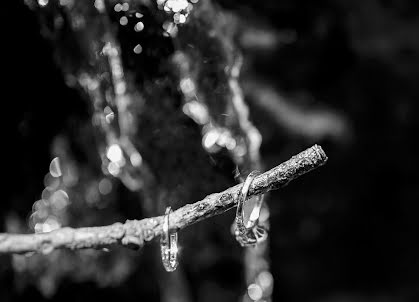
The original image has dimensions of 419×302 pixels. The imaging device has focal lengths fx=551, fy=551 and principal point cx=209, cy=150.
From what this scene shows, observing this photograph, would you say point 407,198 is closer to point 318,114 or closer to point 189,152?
point 318,114

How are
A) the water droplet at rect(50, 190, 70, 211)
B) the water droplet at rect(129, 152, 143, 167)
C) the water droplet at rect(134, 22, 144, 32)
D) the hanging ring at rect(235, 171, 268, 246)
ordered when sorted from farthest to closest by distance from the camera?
A: 1. the water droplet at rect(50, 190, 70, 211)
2. the water droplet at rect(129, 152, 143, 167)
3. the water droplet at rect(134, 22, 144, 32)
4. the hanging ring at rect(235, 171, 268, 246)

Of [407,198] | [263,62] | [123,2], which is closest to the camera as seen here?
[123,2]

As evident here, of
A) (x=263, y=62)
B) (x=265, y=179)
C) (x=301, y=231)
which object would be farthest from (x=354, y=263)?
(x=265, y=179)

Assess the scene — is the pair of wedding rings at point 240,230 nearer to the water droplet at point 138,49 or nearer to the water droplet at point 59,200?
the water droplet at point 138,49

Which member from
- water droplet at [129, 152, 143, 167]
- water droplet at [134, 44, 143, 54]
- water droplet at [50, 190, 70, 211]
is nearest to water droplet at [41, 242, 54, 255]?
water droplet at [134, 44, 143, 54]

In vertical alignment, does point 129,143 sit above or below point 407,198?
above

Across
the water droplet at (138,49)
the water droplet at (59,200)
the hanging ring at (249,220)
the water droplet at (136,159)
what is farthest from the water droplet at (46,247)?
the water droplet at (59,200)

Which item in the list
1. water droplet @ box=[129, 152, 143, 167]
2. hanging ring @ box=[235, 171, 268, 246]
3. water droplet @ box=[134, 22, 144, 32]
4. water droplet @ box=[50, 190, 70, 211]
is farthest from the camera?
water droplet @ box=[50, 190, 70, 211]

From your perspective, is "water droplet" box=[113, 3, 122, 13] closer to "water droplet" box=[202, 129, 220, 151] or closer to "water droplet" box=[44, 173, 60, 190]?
"water droplet" box=[202, 129, 220, 151]
